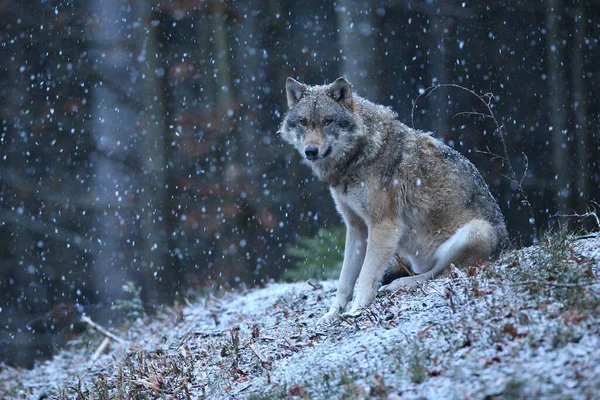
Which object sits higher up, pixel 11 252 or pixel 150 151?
pixel 150 151

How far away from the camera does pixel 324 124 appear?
6504 mm

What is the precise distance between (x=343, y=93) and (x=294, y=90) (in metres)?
0.51

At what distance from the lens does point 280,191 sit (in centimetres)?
1535

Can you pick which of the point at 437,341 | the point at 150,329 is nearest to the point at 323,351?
the point at 437,341

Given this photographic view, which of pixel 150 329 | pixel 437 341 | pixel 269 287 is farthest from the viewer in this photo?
pixel 269 287

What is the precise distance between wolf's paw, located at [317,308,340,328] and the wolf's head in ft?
4.41

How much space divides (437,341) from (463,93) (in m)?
10.2

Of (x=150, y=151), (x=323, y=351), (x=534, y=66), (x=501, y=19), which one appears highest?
(x=501, y=19)

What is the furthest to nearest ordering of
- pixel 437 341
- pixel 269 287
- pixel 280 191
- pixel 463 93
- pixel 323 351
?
pixel 280 191 → pixel 463 93 → pixel 269 287 → pixel 323 351 → pixel 437 341

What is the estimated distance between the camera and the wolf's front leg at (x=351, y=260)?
654cm

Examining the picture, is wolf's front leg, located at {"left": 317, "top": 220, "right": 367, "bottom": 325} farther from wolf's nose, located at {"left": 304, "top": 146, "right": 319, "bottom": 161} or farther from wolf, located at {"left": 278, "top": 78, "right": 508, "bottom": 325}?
wolf's nose, located at {"left": 304, "top": 146, "right": 319, "bottom": 161}

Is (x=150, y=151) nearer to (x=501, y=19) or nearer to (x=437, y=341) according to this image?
(x=501, y=19)

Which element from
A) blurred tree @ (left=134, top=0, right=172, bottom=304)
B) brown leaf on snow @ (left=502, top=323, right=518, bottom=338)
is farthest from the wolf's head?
blurred tree @ (left=134, top=0, right=172, bottom=304)

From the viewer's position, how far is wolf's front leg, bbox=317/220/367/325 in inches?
257
